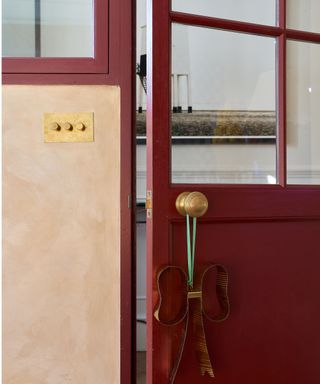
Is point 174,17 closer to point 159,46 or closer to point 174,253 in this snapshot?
point 159,46

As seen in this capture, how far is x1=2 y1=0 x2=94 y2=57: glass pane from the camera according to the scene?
59.7 inches

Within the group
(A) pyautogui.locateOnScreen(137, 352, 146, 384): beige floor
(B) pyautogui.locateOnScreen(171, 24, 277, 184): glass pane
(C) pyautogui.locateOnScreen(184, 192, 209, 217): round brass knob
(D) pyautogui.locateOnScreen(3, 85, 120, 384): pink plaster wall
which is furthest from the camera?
(A) pyautogui.locateOnScreen(137, 352, 146, 384): beige floor

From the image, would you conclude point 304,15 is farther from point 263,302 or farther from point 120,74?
point 263,302

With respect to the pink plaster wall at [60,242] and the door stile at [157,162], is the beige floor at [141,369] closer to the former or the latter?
the pink plaster wall at [60,242]

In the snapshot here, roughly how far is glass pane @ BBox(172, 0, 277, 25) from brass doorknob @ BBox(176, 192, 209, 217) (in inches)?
18.4

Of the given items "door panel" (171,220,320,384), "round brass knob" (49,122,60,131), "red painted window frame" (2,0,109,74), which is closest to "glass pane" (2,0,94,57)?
"red painted window frame" (2,0,109,74)

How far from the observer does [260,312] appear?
1.12 metres

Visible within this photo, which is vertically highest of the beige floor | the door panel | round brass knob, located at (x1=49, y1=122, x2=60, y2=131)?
round brass knob, located at (x1=49, y1=122, x2=60, y2=131)

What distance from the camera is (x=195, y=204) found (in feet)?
3.27

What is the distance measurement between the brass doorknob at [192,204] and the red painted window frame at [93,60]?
2.18 ft

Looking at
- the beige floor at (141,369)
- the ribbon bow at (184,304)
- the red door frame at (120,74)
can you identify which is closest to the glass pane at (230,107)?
the ribbon bow at (184,304)

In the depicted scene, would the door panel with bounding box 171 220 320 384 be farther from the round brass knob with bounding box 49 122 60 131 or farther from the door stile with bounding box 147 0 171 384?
the round brass knob with bounding box 49 122 60 131

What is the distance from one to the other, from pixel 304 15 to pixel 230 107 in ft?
1.15

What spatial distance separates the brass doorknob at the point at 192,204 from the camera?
1.00 m
